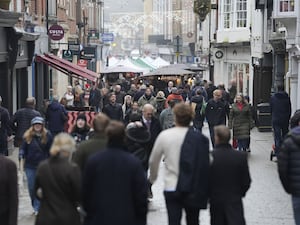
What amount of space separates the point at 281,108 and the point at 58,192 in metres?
11.8

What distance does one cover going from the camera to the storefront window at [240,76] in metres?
37.1

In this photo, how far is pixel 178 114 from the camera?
8.58m

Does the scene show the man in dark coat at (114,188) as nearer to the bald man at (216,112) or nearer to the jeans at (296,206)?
the jeans at (296,206)

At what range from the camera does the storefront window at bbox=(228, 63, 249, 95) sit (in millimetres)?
37094

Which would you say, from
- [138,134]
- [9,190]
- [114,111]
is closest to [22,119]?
[114,111]

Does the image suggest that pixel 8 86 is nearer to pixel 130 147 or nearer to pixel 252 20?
pixel 130 147

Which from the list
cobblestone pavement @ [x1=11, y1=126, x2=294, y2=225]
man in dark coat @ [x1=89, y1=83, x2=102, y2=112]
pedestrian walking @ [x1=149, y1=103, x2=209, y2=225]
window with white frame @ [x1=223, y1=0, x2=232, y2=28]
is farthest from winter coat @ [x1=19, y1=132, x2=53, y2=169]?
window with white frame @ [x1=223, y1=0, x2=232, y2=28]

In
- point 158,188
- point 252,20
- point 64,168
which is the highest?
point 252,20

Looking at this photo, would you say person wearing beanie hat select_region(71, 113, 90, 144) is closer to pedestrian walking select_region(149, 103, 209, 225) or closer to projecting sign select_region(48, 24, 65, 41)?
pedestrian walking select_region(149, 103, 209, 225)

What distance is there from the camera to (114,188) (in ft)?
23.7

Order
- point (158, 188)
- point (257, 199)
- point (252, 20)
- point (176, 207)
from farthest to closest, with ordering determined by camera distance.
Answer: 1. point (252, 20)
2. point (158, 188)
3. point (257, 199)
4. point (176, 207)

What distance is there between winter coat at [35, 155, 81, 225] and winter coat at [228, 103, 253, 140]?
11.4 metres

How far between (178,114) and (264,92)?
2178cm

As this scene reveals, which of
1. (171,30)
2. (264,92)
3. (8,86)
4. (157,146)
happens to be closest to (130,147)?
(157,146)
